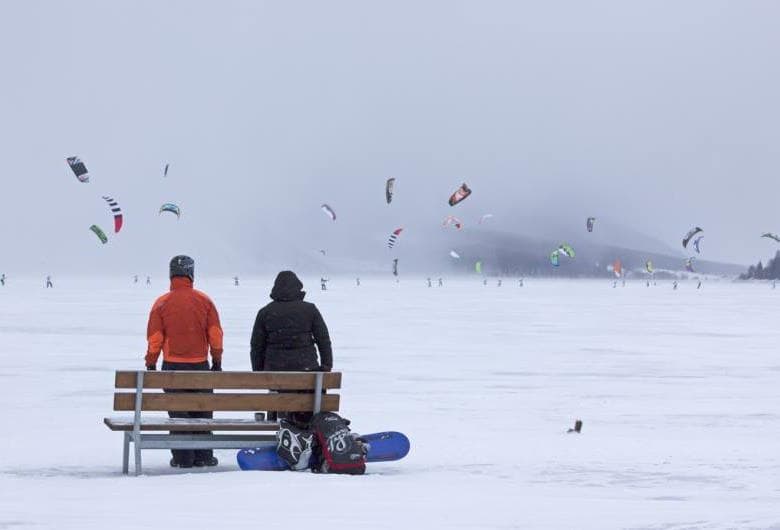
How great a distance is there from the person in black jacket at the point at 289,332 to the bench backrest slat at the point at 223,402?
269mm

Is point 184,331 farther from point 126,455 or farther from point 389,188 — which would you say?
point 389,188

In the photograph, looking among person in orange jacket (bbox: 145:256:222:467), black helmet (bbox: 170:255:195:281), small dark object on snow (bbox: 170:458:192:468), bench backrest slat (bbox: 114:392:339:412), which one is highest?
black helmet (bbox: 170:255:195:281)

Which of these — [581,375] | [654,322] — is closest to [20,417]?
[581,375]

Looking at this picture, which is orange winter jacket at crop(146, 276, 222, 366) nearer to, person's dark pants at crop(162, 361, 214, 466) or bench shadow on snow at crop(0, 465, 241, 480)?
person's dark pants at crop(162, 361, 214, 466)

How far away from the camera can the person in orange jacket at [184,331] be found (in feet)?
29.5

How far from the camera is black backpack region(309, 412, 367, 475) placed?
852 centimetres

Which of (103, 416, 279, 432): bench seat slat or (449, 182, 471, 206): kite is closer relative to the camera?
(103, 416, 279, 432): bench seat slat

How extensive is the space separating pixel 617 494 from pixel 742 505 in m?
0.79

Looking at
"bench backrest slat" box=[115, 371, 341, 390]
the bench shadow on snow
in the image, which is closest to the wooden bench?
"bench backrest slat" box=[115, 371, 341, 390]

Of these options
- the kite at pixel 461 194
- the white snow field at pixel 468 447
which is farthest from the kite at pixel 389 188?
the white snow field at pixel 468 447

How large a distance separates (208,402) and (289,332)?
77cm

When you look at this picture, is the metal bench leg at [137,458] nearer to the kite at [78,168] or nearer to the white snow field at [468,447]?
the white snow field at [468,447]

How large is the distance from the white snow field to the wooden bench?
25cm

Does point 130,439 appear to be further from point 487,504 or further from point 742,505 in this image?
point 742,505
